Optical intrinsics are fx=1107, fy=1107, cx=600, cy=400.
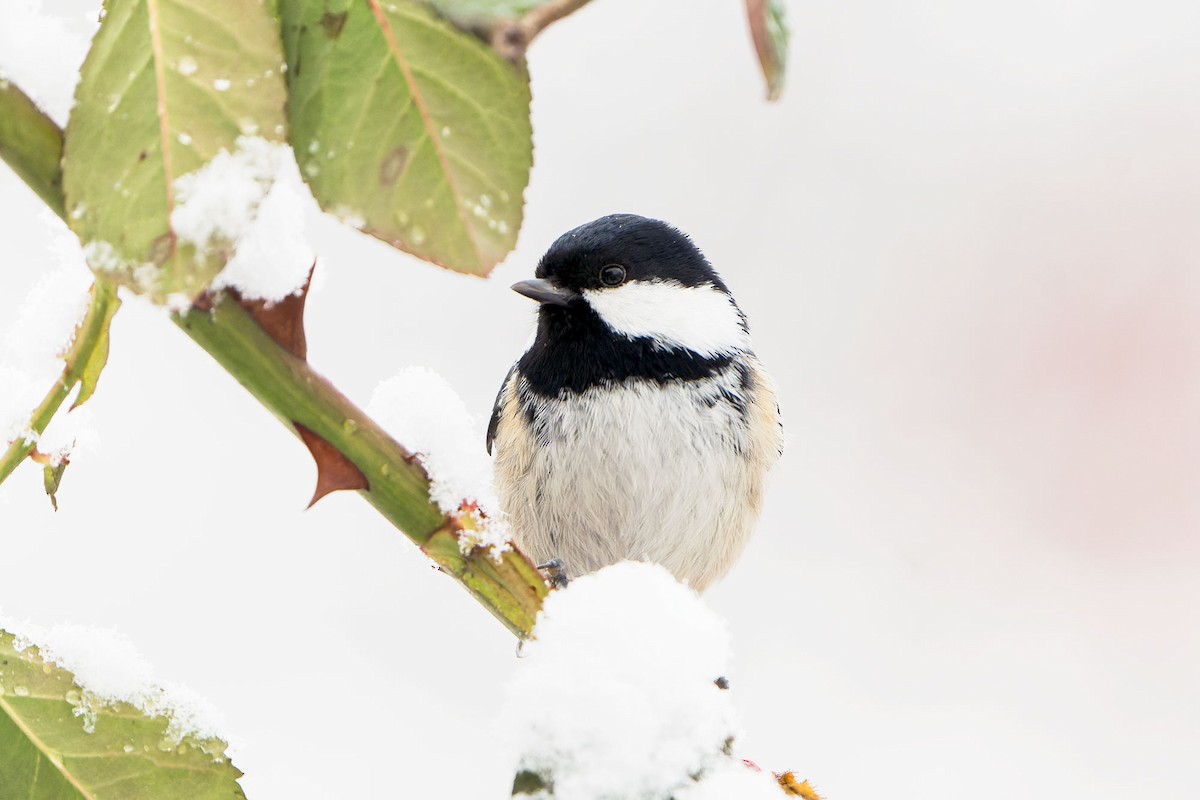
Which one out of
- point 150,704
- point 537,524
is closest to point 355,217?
point 150,704

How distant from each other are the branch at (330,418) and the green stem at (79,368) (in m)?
0.03

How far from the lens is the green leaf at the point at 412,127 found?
0.20 m

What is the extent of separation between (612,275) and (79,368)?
860 mm

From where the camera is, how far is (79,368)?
239 mm

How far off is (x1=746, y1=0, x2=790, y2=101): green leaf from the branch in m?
0.10

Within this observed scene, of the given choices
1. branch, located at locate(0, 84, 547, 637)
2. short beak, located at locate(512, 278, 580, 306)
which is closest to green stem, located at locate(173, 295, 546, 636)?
branch, located at locate(0, 84, 547, 637)

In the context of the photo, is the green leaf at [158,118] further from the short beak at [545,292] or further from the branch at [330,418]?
the short beak at [545,292]

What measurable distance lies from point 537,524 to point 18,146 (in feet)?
3.04

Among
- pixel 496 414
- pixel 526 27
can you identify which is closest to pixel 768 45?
pixel 526 27

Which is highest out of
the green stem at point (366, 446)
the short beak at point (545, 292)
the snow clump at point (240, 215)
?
the short beak at point (545, 292)

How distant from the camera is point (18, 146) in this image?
7.9 inches

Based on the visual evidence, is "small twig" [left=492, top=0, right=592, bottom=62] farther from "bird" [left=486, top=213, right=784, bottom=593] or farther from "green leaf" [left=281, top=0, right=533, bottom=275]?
"bird" [left=486, top=213, right=784, bottom=593]

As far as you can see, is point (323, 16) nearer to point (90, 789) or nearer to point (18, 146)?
point (18, 146)

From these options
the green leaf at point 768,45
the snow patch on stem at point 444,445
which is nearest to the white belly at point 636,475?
the snow patch on stem at point 444,445
